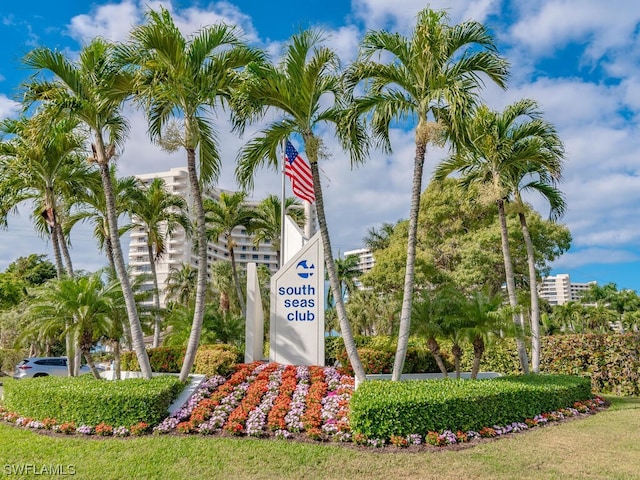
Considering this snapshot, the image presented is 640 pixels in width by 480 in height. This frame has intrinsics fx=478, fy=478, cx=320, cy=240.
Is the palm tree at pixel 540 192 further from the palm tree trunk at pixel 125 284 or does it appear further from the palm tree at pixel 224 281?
the palm tree at pixel 224 281

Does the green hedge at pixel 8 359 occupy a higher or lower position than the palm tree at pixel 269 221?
lower

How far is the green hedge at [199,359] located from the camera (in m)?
12.6

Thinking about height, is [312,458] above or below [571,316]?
below

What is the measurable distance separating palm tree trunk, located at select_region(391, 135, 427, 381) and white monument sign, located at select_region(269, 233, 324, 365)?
14.7 ft

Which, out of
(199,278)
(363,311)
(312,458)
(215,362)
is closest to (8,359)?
(215,362)

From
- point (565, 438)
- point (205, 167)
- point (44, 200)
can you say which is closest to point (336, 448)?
point (565, 438)

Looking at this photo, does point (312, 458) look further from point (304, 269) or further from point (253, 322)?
point (304, 269)

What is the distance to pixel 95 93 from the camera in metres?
11.5

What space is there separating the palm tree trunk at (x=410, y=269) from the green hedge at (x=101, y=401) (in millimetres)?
4899

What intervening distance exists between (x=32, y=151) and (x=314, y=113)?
8.61 metres

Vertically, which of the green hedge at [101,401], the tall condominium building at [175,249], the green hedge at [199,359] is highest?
the tall condominium building at [175,249]

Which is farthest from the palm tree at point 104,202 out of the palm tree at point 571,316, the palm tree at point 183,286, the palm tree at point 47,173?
the palm tree at point 571,316

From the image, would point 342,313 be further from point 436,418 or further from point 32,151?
point 32,151

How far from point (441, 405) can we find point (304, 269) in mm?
7177
